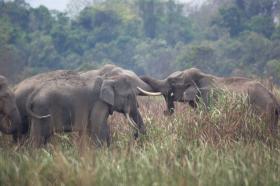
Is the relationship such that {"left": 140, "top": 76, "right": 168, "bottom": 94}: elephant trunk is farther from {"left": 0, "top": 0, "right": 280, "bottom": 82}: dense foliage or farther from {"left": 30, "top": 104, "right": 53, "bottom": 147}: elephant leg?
{"left": 0, "top": 0, "right": 280, "bottom": 82}: dense foliage

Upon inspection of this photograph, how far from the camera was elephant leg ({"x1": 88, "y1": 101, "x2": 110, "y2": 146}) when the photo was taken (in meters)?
10.1

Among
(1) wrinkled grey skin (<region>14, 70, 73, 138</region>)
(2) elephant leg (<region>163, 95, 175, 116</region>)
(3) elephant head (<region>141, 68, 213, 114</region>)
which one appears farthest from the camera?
(3) elephant head (<region>141, 68, 213, 114</region>)

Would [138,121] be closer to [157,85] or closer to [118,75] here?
[118,75]

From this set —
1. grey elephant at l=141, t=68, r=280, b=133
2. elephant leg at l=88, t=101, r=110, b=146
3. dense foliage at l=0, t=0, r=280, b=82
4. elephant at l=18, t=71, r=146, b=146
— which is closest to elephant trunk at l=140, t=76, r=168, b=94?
grey elephant at l=141, t=68, r=280, b=133

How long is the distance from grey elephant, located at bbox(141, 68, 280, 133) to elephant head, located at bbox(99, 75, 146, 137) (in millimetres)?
1226

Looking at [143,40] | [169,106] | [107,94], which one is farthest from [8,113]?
[143,40]

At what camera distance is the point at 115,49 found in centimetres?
3931

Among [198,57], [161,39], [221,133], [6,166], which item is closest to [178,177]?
[6,166]

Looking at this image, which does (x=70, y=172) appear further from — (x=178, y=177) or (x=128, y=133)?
(x=128, y=133)

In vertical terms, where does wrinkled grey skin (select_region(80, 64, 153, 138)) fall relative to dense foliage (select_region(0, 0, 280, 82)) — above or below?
above

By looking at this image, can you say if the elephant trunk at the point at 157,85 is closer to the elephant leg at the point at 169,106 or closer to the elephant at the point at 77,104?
the elephant leg at the point at 169,106

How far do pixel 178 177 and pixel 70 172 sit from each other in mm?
1164

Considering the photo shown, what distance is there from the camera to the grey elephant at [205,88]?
11586 millimetres

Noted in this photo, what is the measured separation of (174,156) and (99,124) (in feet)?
7.67
